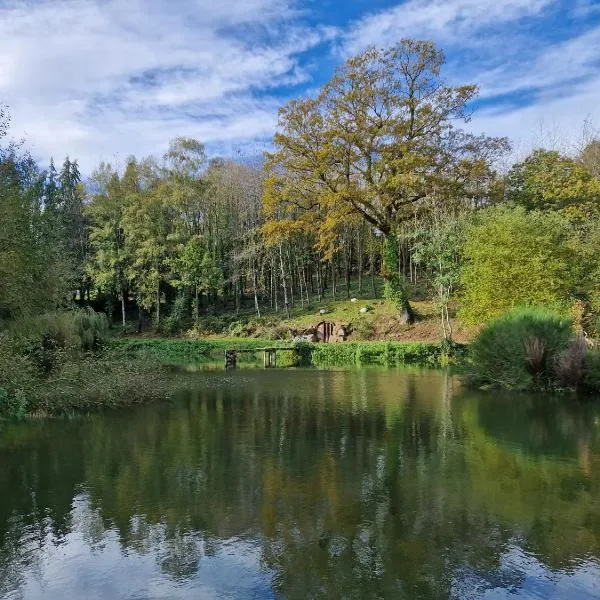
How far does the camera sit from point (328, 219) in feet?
105

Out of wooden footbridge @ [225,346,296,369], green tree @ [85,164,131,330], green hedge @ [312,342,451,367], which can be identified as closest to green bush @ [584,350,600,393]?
green hedge @ [312,342,451,367]

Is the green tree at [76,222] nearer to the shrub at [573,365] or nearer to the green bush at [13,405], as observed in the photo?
the green bush at [13,405]

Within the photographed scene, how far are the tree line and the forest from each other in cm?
10

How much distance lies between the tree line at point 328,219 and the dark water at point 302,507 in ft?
25.8

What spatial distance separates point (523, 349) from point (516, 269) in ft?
20.2

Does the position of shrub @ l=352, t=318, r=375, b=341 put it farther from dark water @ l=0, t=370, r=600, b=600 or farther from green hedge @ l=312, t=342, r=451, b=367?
dark water @ l=0, t=370, r=600, b=600

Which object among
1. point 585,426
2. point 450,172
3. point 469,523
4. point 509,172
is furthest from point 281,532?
point 509,172

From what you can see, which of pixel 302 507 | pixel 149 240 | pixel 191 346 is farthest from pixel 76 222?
pixel 302 507

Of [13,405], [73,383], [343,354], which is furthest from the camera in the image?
[343,354]

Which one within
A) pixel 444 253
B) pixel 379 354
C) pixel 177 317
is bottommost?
pixel 379 354

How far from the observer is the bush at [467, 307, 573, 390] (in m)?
17.7

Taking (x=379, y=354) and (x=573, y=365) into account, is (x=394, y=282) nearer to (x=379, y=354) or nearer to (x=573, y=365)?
(x=379, y=354)

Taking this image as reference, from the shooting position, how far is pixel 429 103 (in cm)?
3212

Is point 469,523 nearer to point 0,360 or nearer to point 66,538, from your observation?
point 66,538
